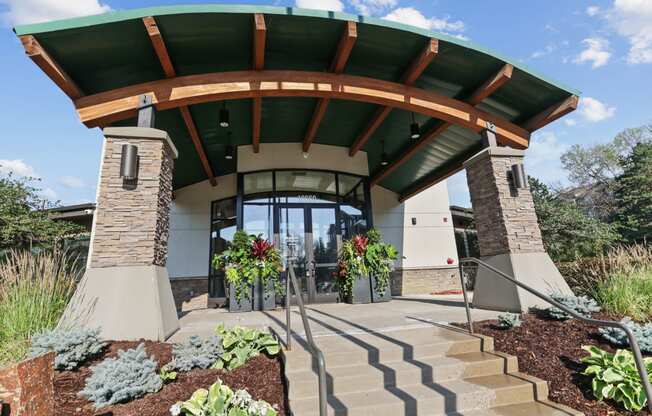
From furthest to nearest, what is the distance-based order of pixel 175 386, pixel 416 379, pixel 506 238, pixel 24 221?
1. pixel 24 221
2. pixel 506 238
3. pixel 416 379
4. pixel 175 386

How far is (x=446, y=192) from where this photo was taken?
11000mm

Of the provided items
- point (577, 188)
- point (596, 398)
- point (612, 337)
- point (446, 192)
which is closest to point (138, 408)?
point (596, 398)

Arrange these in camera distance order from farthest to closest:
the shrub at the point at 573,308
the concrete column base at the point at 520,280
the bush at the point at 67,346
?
the concrete column base at the point at 520,280 < the shrub at the point at 573,308 < the bush at the point at 67,346

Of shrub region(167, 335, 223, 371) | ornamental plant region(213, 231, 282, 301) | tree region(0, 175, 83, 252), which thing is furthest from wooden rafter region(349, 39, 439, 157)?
tree region(0, 175, 83, 252)

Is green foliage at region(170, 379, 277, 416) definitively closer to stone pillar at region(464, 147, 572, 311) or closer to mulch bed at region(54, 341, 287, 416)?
mulch bed at region(54, 341, 287, 416)

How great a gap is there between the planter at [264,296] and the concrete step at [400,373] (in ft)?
13.2

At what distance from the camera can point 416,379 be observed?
101 inches

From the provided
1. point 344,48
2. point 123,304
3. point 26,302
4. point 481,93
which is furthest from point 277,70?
point 26,302

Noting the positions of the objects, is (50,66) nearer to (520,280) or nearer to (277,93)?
(277,93)

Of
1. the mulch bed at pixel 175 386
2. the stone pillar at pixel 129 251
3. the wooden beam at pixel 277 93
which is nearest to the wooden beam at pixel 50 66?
the wooden beam at pixel 277 93

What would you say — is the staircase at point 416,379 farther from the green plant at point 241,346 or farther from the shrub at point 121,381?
the shrub at point 121,381

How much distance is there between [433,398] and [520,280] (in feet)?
10.0

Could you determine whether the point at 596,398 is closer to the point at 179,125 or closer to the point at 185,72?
the point at 185,72

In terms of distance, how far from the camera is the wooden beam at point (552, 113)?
5215 mm
